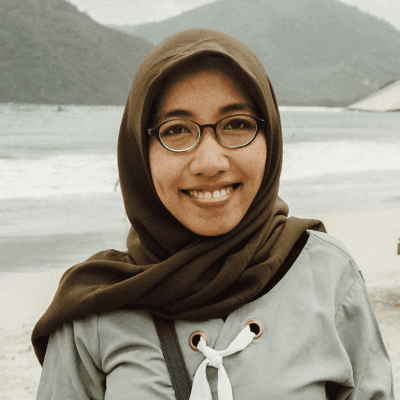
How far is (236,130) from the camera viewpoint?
3.13 ft

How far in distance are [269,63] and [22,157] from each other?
89.6 feet

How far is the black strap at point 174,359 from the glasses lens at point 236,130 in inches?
16.0

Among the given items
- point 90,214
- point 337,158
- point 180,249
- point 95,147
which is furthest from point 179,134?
point 95,147

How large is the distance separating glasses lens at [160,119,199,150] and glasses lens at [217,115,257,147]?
5 centimetres

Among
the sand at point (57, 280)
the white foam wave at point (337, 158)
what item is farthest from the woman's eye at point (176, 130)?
the white foam wave at point (337, 158)

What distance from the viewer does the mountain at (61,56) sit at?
33.9 metres

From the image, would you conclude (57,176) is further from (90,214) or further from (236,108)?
(236,108)

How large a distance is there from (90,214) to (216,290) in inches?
227

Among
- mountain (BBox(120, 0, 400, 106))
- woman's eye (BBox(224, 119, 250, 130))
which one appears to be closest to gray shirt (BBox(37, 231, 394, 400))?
woman's eye (BBox(224, 119, 250, 130))

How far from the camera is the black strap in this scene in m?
0.92

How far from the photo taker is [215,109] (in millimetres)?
932

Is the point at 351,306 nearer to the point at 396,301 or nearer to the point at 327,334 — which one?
the point at 327,334

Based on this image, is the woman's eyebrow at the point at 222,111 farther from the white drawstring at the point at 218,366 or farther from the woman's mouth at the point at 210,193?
the white drawstring at the point at 218,366

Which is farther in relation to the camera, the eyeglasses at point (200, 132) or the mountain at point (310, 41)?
the mountain at point (310, 41)
